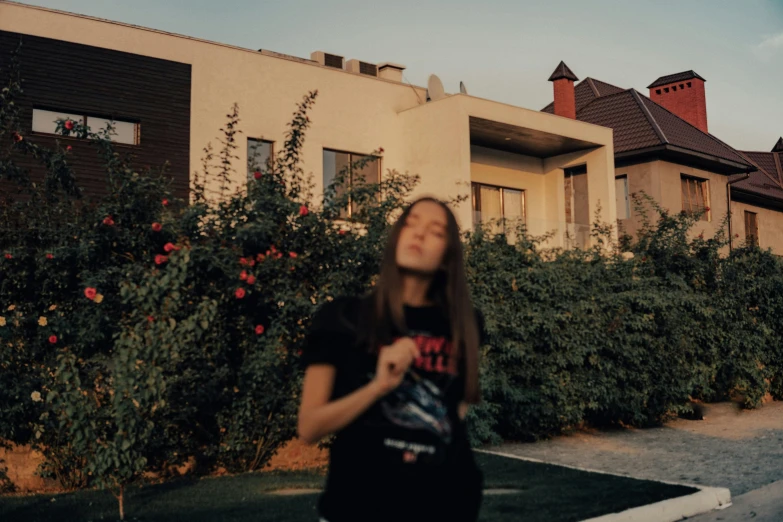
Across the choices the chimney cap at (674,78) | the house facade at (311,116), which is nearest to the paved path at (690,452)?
the house facade at (311,116)

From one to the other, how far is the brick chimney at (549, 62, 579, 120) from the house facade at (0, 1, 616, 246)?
3027 mm

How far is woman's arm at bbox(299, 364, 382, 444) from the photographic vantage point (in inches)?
→ 81.2

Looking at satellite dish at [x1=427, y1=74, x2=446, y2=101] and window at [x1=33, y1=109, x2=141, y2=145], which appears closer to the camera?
window at [x1=33, y1=109, x2=141, y2=145]

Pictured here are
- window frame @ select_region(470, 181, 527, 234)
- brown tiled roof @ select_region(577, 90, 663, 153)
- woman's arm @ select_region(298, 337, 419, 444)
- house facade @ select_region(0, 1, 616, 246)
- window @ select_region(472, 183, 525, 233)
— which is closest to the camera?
woman's arm @ select_region(298, 337, 419, 444)

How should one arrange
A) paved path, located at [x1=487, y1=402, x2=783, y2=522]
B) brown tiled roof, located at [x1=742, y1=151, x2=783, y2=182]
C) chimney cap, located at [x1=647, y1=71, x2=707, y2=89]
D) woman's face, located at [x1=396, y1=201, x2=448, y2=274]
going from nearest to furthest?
woman's face, located at [x1=396, y1=201, x2=448, y2=274], paved path, located at [x1=487, y1=402, x2=783, y2=522], chimney cap, located at [x1=647, y1=71, x2=707, y2=89], brown tiled roof, located at [x1=742, y1=151, x2=783, y2=182]

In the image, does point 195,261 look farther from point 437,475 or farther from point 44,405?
point 437,475

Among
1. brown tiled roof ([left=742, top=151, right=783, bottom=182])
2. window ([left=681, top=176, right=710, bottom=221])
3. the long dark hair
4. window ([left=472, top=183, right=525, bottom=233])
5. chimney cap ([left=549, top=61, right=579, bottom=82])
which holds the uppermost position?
chimney cap ([left=549, top=61, right=579, bottom=82])

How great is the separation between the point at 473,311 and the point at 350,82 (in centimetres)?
1914

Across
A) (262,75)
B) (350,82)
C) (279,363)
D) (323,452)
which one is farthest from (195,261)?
(350,82)

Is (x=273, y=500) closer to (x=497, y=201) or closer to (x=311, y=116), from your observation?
(x=311, y=116)

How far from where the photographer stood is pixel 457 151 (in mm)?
20562

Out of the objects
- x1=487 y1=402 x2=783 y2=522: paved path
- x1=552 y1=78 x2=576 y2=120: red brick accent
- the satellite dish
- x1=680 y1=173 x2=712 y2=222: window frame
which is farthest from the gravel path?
x1=552 y1=78 x2=576 y2=120: red brick accent

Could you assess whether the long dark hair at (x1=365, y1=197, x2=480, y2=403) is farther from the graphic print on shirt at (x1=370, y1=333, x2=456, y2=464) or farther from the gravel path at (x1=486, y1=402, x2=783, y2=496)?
the gravel path at (x1=486, y1=402, x2=783, y2=496)

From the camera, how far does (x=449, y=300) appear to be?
2.33 metres
